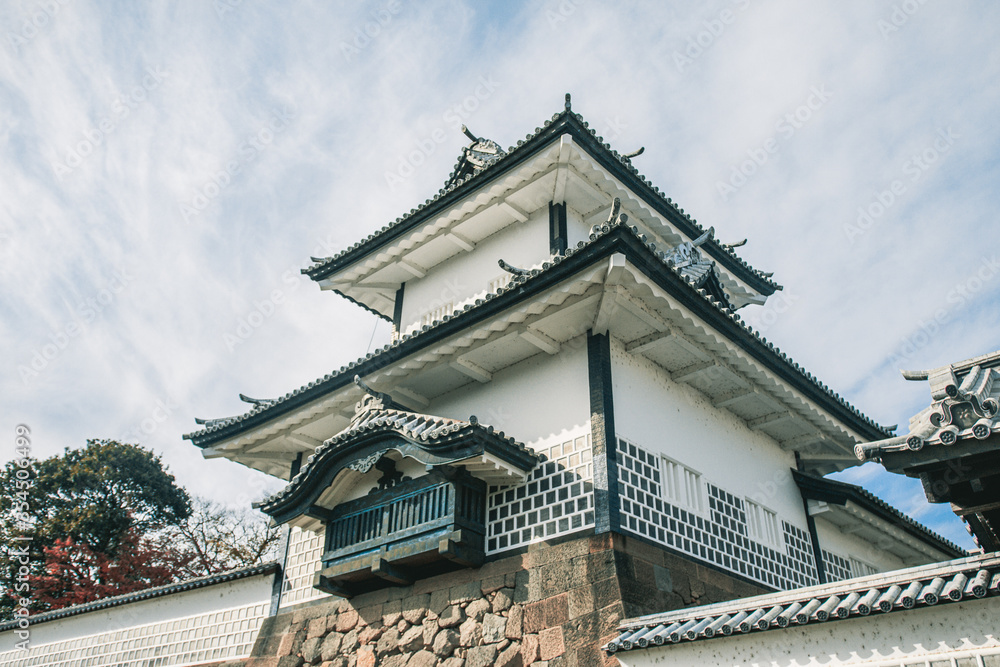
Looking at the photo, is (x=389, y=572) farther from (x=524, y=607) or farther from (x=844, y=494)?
(x=844, y=494)

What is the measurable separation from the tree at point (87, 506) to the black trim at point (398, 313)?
14.7 metres

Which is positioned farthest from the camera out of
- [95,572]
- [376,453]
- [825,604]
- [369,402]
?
[95,572]

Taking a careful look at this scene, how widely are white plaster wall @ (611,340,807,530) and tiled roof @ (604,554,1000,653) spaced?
2.45 meters

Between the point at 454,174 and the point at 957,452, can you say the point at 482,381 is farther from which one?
the point at 957,452

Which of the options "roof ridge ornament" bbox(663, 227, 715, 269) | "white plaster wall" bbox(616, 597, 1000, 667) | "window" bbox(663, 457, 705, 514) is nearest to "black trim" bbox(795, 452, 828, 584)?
"window" bbox(663, 457, 705, 514)

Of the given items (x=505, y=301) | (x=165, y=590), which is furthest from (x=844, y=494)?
(x=165, y=590)

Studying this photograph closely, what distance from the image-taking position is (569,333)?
31.0 feet

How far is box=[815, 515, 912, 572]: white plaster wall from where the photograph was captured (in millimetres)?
11883

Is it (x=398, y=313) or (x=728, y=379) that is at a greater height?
(x=398, y=313)

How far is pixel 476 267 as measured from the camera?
12.8 m

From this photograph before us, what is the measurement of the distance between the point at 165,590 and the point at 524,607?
7.21 meters

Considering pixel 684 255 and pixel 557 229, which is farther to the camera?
pixel 557 229

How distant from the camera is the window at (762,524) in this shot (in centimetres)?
1012

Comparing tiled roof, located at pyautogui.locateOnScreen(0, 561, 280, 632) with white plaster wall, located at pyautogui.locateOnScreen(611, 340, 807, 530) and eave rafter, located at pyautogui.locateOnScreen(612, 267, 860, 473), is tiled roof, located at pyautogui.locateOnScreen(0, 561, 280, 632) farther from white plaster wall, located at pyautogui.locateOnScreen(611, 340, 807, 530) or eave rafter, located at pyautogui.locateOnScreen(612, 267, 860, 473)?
→ eave rafter, located at pyautogui.locateOnScreen(612, 267, 860, 473)
